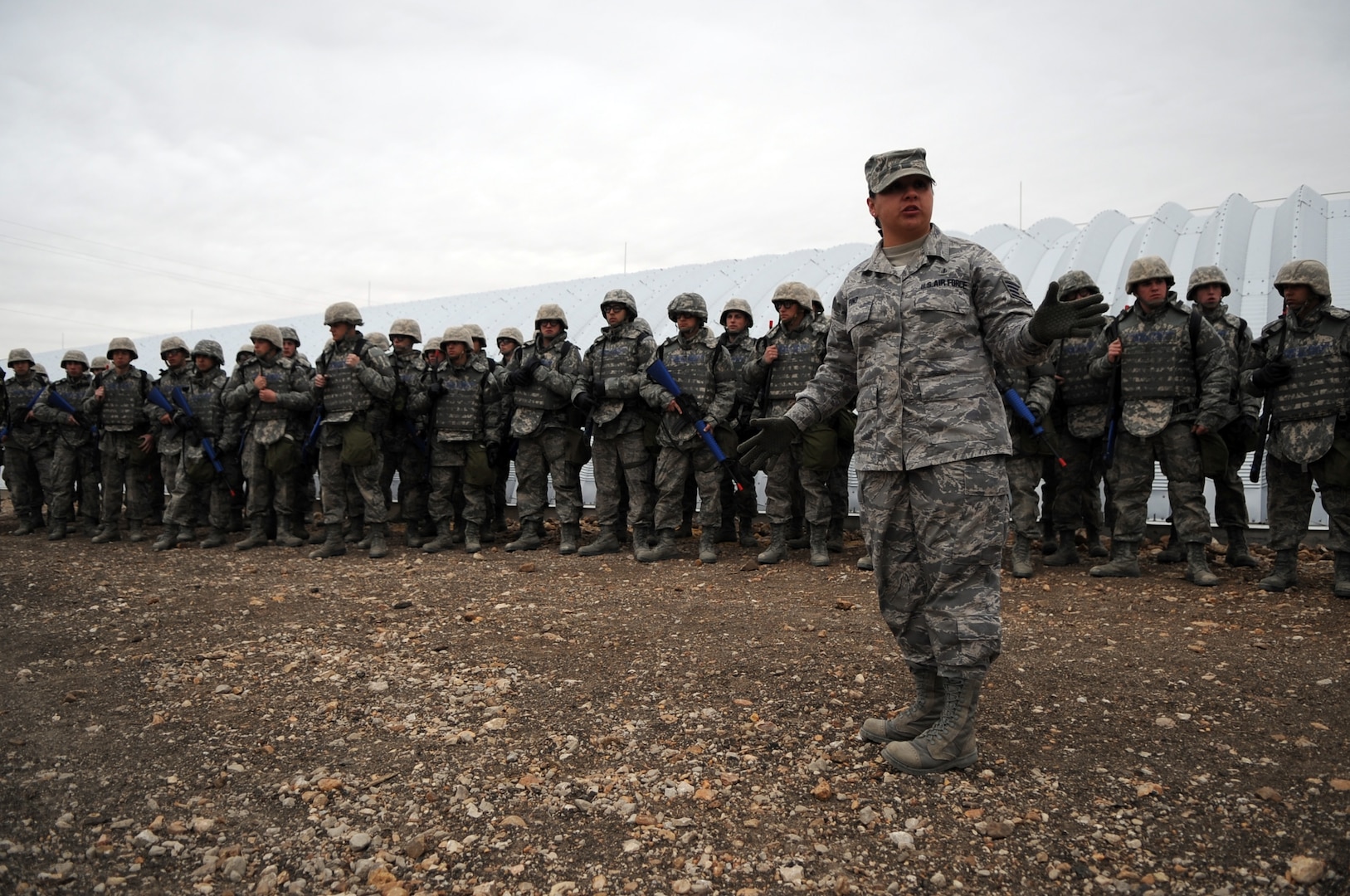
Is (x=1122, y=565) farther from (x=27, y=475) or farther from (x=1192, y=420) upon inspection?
(x=27, y=475)

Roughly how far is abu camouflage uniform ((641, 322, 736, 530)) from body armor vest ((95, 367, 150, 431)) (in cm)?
597

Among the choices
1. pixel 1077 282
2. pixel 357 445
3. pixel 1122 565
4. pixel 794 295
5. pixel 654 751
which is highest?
pixel 794 295

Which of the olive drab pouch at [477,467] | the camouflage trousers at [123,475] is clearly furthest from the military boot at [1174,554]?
the camouflage trousers at [123,475]

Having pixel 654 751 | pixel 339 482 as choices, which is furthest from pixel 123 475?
pixel 654 751

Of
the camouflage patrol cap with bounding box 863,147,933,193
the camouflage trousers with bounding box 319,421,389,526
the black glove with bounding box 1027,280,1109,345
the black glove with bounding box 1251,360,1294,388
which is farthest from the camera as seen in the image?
the camouflage trousers with bounding box 319,421,389,526

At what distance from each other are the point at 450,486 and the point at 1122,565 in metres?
5.90

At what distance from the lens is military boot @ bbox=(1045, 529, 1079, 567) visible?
6.94 m

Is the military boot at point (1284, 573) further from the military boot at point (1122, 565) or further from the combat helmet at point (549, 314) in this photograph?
the combat helmet at point (549, 314)

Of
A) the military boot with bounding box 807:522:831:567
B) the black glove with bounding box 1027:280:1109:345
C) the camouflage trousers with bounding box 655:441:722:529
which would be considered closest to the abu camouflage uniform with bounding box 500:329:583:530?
the camouflage trousers with bounding box 655:441:722:529

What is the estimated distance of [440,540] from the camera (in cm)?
842

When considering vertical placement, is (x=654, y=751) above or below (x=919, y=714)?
below

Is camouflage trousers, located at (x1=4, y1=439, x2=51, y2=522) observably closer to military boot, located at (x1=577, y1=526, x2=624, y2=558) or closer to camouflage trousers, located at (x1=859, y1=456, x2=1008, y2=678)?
military boot, located at (x1=577, y1=526, x2=624, y2=558)

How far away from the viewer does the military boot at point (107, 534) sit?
31.8 ft

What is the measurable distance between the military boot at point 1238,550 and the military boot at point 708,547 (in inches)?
160
